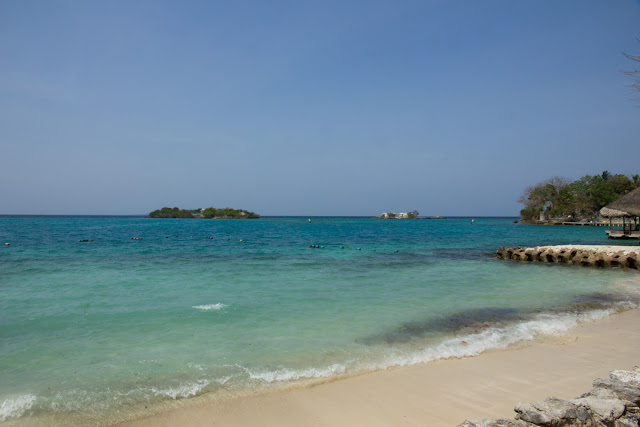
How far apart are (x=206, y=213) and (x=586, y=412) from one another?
6537 inches

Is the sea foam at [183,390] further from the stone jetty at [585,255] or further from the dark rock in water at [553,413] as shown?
the stone jetty at [585,255]

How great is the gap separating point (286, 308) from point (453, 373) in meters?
4.78

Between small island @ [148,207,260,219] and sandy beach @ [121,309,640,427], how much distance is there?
160226 millimetres

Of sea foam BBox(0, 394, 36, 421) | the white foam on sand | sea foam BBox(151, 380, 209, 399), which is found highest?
the white foam on sand

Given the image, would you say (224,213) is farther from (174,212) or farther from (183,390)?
(183,390)

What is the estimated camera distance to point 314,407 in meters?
4.61

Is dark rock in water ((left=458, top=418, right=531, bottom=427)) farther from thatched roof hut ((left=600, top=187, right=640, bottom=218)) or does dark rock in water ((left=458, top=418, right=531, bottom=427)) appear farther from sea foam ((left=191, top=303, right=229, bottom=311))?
thatched roof hut ((left=600, top=187, right=640, bottom=218))

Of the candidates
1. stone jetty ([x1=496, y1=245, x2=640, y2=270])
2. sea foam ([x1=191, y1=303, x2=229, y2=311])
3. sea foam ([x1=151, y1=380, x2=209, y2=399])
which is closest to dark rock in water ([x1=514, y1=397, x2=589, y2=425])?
sea foam ([x1=151, y1=380, x2=209, y2=399])

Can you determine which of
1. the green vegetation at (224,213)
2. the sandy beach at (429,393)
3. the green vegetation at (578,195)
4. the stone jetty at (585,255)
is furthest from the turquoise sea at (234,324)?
the green vegetation at (224,213)

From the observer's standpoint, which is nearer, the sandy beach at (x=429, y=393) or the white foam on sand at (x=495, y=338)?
the sandy beach at (x=429, y=393)

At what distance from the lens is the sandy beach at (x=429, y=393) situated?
432 cm

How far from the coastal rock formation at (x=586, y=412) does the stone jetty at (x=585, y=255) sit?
18201mm

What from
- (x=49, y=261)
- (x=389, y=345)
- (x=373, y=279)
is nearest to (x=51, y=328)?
(x=389, y=345)

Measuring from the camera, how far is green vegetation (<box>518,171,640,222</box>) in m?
67.9
